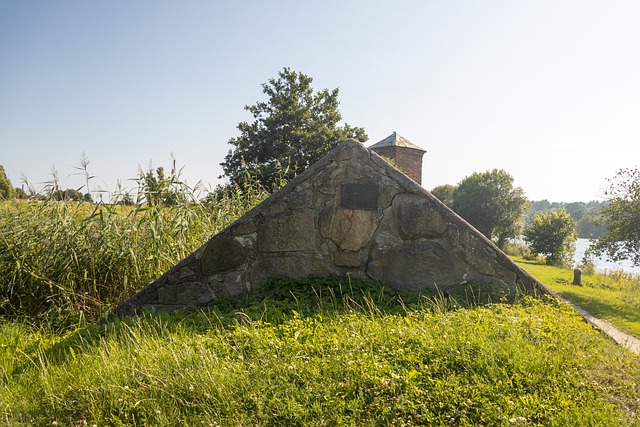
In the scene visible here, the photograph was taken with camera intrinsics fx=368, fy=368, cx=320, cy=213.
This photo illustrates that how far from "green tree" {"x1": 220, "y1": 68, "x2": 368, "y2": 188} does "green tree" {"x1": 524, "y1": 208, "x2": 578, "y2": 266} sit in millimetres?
13449

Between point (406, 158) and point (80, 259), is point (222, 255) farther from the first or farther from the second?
point (406, 158)

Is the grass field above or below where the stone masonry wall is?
below

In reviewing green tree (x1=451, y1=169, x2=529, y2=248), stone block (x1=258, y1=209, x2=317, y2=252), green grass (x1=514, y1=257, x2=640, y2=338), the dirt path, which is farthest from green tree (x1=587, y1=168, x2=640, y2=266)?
green tree (x1=451, y1=169, x2=529, y2=248)

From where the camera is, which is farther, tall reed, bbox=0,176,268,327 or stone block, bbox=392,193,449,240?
tall reed, bbox=0,176,268,327

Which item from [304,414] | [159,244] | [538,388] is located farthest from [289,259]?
[538,388]

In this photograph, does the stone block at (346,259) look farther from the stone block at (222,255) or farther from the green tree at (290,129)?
the green tree at (290,129)

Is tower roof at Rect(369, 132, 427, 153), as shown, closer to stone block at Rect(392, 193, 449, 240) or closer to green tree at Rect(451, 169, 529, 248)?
green tree at Rect(451, 169, 529, 248)

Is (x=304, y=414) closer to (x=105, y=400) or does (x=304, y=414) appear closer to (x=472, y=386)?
(x=472, y=386)

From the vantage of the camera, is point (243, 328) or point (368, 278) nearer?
point (243, 328)

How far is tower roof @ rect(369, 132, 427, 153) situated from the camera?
22670mm

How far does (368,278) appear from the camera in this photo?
3.90m

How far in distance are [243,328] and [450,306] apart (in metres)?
1.91

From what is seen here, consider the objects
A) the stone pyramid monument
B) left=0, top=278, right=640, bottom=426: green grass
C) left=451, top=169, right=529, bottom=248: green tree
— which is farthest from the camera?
left=451, top=169, right=529, bottom=248: green tree

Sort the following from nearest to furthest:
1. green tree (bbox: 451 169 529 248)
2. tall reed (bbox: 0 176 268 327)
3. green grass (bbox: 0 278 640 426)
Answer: green grass (bbox: 0 278 640 426) < tall reed (bbox: 0 176 268 327) < green tree (bbox: 451 169 529 248)
